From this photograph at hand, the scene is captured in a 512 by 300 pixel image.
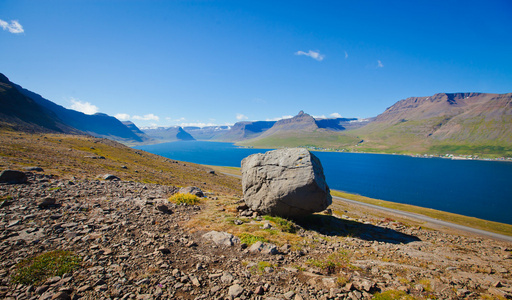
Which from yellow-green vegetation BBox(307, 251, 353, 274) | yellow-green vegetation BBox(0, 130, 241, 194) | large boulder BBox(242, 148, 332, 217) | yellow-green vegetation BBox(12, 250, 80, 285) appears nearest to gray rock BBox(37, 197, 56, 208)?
yellow-green vegetation BBox(12, 250, 80, 285)

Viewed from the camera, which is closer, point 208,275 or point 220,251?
point 208,275

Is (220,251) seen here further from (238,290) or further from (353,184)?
(353,184)

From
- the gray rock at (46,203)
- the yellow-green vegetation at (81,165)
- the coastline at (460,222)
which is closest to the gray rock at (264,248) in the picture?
the gray rock at (46,203)

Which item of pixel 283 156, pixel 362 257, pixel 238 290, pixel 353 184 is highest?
pixel 283 156

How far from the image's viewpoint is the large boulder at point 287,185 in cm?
1636

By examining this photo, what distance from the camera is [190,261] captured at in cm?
916

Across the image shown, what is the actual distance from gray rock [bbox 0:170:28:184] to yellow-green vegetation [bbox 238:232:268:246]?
19.3m

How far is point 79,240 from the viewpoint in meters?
9.54

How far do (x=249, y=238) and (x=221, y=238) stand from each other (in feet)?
5.57

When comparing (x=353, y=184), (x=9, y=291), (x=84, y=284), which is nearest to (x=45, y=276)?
(x=9, y=291)

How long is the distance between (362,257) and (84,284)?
1344 cm

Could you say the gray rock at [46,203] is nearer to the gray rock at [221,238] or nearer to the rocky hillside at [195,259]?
the rocky hillside at [195,259]

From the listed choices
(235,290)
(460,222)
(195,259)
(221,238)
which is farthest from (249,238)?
→ (460,222)

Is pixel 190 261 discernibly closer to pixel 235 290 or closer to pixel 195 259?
pixel 195 259
